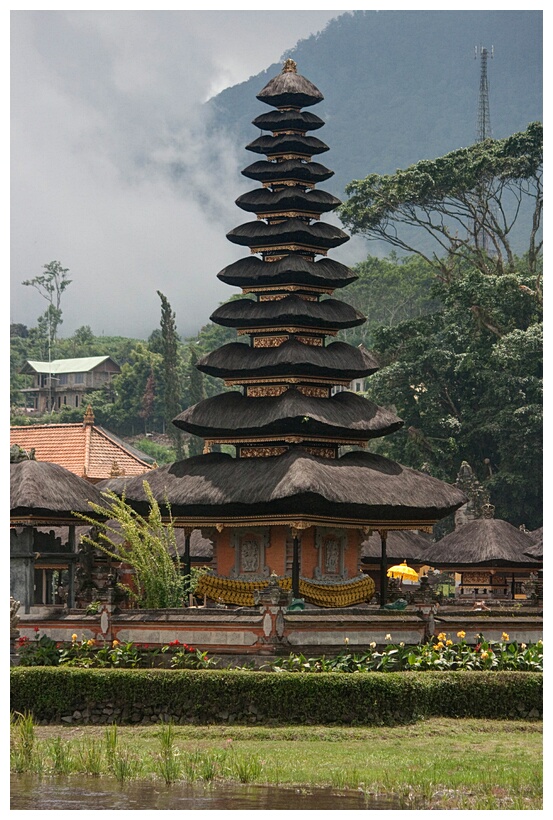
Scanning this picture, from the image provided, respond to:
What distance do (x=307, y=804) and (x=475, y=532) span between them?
2737 centimetres

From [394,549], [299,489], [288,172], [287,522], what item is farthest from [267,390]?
[394,549]

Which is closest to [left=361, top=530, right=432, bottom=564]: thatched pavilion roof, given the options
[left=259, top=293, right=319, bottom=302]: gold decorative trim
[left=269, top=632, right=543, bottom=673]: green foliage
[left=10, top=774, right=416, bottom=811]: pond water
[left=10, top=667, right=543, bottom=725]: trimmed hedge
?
[left=259, top=293, right=319, bottom=302]: gold decorative trim

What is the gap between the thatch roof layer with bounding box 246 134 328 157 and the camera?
116 ft

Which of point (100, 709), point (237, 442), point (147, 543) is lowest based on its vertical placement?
point (100, 709)

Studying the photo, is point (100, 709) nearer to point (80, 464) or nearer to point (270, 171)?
point (270, 171)

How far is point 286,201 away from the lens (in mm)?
34719

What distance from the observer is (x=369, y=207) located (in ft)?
230

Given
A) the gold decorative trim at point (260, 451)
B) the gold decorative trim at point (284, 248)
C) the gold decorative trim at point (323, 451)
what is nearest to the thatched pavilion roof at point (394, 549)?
the gold decorative trim at point (323, 451)

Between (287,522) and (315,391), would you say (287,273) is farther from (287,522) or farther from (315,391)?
(287,522)

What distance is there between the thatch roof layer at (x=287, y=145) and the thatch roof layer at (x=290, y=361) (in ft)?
16.7

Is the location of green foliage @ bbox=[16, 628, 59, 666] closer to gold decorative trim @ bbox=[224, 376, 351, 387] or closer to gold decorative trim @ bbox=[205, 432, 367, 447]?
gold decorative trim @ bbox=[205, 432, 367, 447]

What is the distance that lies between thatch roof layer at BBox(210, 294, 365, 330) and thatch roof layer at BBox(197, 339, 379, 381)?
572 mm

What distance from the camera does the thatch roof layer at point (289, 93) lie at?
117ft
